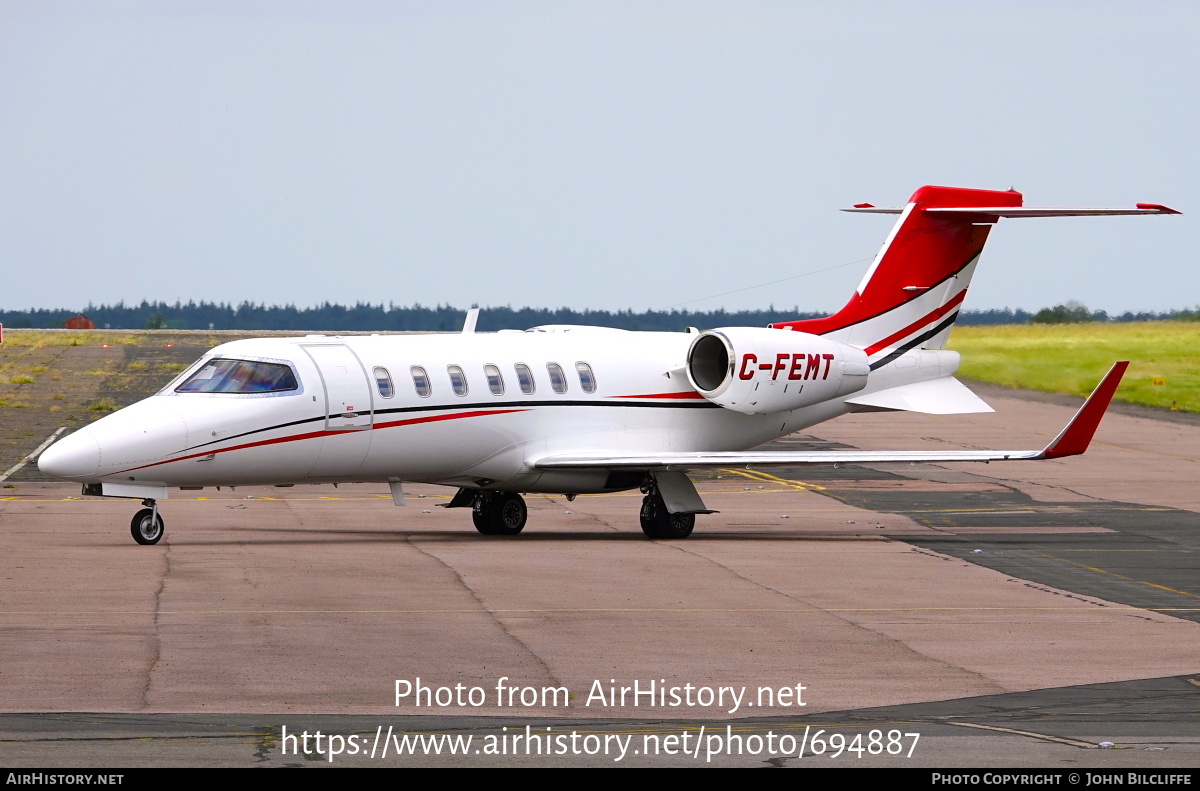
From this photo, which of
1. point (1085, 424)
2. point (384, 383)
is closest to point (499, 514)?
point (384, 383)

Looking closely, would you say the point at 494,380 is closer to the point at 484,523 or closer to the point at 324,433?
the point at 484,523

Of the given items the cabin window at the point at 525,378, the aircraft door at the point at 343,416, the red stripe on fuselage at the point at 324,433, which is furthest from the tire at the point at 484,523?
the aircraft door at the point at 343,416

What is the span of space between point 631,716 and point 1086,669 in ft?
14.2

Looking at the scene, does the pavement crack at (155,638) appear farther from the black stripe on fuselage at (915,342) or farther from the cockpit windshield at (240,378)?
the black stripe on fuselage at (915,342)

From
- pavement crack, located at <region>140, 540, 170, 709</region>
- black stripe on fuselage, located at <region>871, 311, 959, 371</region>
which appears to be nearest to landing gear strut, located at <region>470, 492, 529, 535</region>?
pavement crack, located at <region>140, 540, 170, 709</region>

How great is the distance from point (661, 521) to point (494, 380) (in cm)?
308

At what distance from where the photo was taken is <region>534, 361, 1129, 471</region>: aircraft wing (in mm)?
23625

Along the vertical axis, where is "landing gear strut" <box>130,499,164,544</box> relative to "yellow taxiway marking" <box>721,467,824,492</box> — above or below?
above

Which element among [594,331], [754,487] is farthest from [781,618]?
[754,487]

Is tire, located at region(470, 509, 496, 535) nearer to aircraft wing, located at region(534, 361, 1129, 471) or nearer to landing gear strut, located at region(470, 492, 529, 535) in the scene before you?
landing gear strut, located at region(470, 492, 529, 535)

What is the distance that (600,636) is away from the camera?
51.1 ft

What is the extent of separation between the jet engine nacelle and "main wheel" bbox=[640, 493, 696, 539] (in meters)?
2.19

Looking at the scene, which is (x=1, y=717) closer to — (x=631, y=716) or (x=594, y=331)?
(x=631, y=716)

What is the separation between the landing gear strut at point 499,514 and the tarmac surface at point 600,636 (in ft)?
1.17
